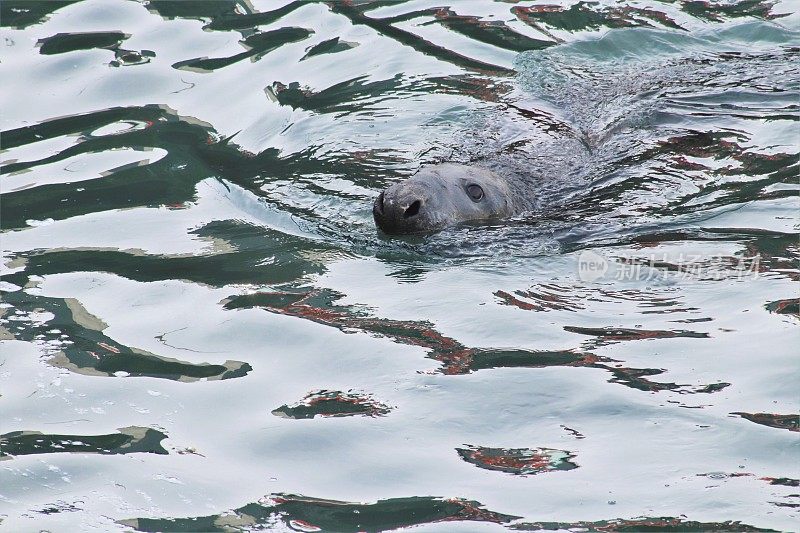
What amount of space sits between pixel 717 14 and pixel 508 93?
3338mm

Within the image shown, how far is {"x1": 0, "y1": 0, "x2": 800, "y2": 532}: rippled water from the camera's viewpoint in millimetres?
5125

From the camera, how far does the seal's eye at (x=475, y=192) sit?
8422mm

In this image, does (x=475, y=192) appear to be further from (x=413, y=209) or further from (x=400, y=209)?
(x=400, y=209)

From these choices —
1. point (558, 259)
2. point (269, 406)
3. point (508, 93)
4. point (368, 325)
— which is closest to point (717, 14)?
point (508, 93)

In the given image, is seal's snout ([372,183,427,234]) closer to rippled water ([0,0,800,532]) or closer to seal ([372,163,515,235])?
seal ([372,163,515,235])

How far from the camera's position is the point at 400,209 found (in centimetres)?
776

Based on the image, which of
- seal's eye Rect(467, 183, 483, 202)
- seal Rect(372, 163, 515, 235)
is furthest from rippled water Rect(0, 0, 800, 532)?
seal's eye Rect(467, 183, 483, 202)

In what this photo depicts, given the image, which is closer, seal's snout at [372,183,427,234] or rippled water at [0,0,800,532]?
rippled water at [0,0,800,532]

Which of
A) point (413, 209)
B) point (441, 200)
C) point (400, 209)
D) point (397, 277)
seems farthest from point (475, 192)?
point (397, 277)

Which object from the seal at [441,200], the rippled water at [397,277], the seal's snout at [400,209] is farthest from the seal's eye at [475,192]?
the seal's snout at [400,209]

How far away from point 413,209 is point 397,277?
0.61 m

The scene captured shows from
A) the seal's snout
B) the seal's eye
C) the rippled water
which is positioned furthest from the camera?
the seal's eye

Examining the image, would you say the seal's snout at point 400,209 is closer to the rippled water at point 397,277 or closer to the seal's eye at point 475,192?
the rippled water at point 397,277

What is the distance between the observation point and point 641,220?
8391 mm
